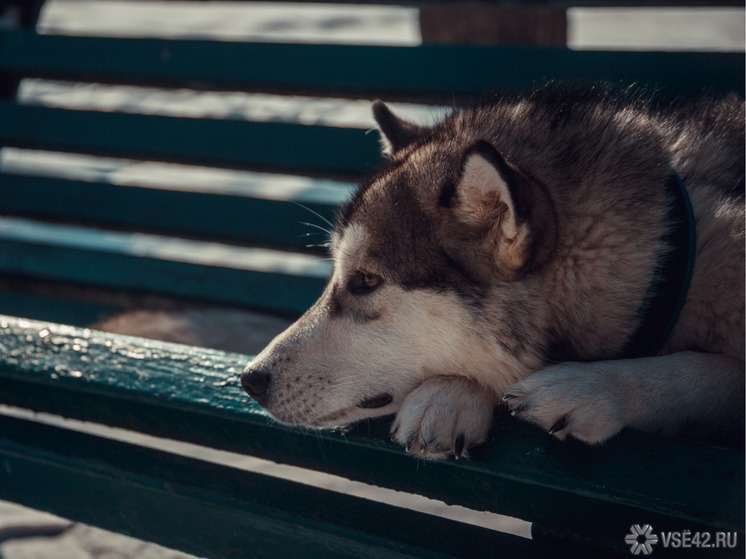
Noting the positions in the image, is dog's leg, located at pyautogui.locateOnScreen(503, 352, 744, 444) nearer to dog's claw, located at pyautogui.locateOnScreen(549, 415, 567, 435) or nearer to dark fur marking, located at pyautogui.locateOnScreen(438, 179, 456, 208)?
dog's claw, located at pyautogui.locateOnScreen(549, 415, 567, 435)

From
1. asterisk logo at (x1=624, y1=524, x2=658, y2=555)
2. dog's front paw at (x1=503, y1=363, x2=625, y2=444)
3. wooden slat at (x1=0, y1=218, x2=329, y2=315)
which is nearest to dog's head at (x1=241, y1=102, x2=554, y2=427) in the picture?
dog's front paw at (x1=503, y1=363, x2=625, y2=444)

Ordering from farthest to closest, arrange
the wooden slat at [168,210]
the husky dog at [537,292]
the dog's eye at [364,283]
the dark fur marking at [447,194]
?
1. the wooden slat at [168,210]
2. the dog's eye at [364,283]
3. the dark fur marking at [447,194]
4. the husky dog at [537,292]

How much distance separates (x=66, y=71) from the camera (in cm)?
400

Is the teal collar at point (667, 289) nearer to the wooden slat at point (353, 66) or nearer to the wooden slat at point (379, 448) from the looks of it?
the wooden slat at point (379, 448)

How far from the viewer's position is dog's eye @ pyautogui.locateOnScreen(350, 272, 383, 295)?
78.2 inches

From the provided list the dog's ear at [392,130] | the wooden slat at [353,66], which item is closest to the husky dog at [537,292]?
the dog's ear at [392,130]

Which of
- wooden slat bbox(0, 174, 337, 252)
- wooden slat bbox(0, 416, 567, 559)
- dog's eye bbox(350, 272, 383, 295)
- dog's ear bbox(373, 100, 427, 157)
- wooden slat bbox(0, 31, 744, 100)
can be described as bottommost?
wooden slat bbox(0, 416, 567, 559)

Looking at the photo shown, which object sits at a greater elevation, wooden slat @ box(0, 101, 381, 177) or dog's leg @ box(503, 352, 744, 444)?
wooden slat @ box(0, 101, 381, 177)

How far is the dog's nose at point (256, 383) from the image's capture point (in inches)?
72.0

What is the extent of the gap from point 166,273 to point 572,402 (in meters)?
2.88

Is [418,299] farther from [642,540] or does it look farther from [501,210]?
[642,540]

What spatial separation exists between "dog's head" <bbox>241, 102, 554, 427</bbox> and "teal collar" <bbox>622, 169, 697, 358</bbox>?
25cm

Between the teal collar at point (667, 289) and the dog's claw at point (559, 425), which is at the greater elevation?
the teal collar at point (667, 289)

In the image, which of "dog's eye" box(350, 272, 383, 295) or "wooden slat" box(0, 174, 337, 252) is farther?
"wooden slat" box(0, 174, 337, 252)
